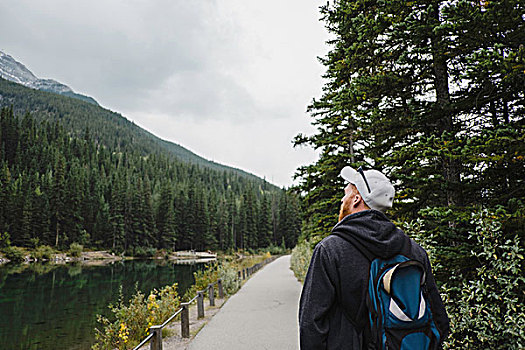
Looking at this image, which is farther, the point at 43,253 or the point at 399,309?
the point at 43,253

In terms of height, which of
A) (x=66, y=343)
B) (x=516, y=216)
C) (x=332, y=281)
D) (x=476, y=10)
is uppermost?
(x=476, y=10)

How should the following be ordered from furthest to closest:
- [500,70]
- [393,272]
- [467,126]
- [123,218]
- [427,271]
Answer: [123,218] → [467,126] → [500,70] → [427,271] → [393,272]

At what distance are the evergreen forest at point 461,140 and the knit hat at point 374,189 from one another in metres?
2.71

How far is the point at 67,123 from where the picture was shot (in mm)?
197875

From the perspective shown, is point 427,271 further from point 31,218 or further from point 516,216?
point 31,218

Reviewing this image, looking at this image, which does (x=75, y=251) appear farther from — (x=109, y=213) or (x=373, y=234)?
(x=373, y=234)

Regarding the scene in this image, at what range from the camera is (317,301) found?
7.02ft

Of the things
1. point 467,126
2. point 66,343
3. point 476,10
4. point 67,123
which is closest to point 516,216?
point 467,126

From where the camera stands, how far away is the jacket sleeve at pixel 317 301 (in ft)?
6.86

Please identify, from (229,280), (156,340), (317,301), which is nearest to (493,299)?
(317,301)

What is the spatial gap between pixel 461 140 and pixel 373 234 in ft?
12.7

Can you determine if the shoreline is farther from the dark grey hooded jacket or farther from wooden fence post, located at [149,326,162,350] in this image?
the dark grey hooded jacket

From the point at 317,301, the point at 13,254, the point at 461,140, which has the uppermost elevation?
the point at 461,140

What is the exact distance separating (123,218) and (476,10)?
84620 mm
